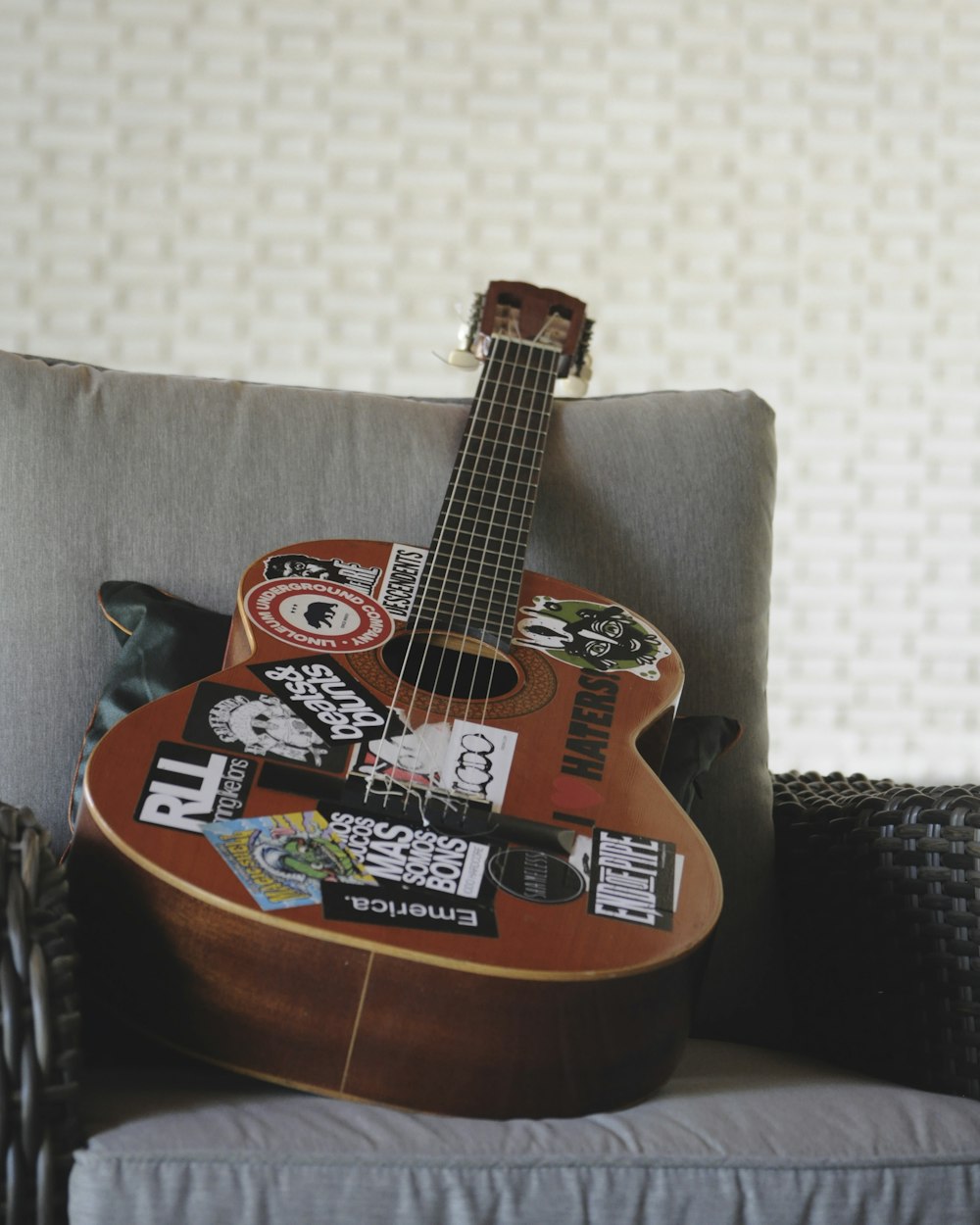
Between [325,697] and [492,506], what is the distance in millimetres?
329

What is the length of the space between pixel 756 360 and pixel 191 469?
1662 mm

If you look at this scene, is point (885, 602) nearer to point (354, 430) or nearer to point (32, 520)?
point (354, 430)

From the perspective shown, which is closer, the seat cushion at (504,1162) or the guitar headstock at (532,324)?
the seat cushion at (504,1162)

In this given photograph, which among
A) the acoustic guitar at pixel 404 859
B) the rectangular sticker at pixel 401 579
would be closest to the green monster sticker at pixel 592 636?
the acoustic guitar at pixel 404 859

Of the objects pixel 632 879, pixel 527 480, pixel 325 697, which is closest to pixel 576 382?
pixel 527 480

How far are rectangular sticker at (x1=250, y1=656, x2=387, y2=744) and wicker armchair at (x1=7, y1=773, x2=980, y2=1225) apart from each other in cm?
26

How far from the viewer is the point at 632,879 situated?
871mm

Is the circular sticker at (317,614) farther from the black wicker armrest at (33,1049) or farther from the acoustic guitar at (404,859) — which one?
the black wicker armrest at (33,1049)

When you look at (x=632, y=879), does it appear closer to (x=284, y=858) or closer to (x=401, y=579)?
(x=284, y=858)

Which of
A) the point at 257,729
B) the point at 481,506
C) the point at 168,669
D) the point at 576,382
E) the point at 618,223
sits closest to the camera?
the point at 257,729

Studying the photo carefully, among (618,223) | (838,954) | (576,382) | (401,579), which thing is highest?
(618,223)

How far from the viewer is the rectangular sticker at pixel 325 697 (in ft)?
3.15

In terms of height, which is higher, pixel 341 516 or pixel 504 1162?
pixel 341 516

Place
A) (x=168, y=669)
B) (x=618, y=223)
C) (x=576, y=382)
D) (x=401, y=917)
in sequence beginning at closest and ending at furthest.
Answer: (x=401, y=917), (x=168, y=669), (x=576, y=382), (x=618, y=223)
